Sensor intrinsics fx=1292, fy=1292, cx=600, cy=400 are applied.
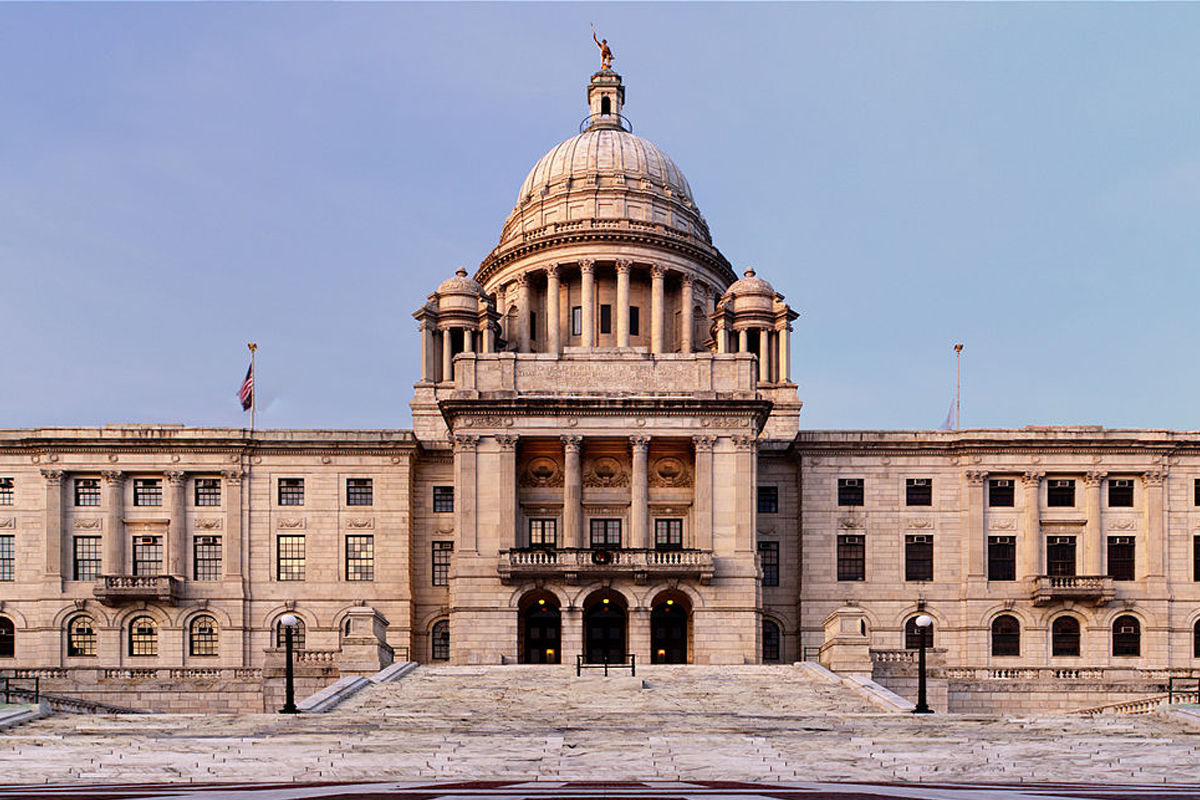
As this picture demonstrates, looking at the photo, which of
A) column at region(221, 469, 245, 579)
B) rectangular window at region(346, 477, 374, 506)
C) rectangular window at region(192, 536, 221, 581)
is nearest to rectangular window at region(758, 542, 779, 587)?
rectangular window at region(346, 477, 374, 506)

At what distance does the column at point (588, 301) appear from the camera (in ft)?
256

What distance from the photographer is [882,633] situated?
63.9 metres

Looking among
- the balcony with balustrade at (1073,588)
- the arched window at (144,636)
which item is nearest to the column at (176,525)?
the arched window at (144,636)

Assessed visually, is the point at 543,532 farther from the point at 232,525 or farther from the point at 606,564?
the point at 232,525

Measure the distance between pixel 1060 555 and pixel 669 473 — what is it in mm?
19987

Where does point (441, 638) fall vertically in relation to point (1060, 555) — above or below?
below

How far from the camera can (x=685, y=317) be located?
7869 centimetres

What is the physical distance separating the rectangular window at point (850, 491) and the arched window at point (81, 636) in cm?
3738

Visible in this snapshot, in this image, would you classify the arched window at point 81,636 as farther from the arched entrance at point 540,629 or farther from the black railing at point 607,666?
the black railing at point 607,666

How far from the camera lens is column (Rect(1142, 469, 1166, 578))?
63.4m

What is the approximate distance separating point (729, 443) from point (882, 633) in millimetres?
13254

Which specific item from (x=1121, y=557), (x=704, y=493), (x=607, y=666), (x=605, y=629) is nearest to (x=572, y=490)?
(x=704, y=493)

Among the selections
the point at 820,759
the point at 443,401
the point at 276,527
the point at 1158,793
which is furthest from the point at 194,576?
the point at 1158,793

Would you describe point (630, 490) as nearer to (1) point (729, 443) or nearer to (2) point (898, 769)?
(1) point (729, 443)
